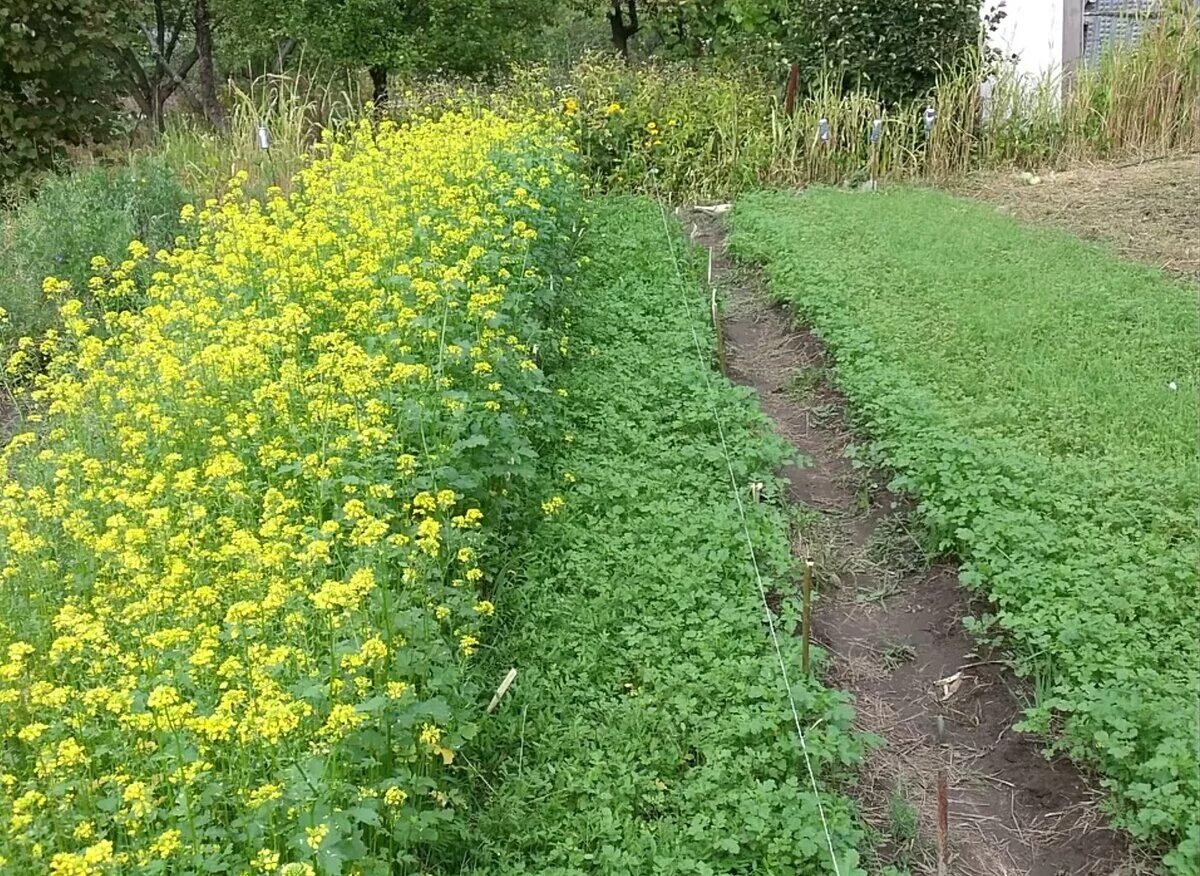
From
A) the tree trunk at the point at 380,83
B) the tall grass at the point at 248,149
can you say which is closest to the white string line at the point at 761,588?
the tall grass at the point at 248,149

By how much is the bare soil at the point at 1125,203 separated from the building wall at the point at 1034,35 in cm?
175

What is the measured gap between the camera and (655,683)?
352 centimetres

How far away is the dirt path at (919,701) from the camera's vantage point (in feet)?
9.80

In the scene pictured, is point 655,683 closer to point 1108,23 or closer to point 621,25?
point 1108,23

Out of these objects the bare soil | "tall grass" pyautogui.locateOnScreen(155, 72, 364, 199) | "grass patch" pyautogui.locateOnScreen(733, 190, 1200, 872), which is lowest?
"grass patch" pyautogui.locateOnScreen(733, 190, 1200, 872)

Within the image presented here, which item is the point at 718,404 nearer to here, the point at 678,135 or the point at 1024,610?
the point at 1024,610

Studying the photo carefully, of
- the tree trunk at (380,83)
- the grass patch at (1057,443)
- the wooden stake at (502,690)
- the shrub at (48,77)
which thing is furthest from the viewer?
the tree trunk at (380,83)

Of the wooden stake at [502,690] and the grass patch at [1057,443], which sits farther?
the wooden stake at [502,690]

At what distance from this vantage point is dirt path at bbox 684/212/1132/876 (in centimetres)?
299

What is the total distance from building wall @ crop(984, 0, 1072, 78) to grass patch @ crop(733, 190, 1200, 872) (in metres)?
4.19

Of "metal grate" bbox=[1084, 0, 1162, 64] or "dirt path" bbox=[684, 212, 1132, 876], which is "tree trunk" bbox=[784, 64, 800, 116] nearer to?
"metal grate" bbox=[1084, 0, 1162, 64]

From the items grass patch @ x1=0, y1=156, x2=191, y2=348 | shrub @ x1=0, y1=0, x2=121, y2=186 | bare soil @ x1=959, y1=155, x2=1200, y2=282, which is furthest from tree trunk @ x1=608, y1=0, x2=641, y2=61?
grass patch @ x1=0, y1=156, x2=191, y2=348

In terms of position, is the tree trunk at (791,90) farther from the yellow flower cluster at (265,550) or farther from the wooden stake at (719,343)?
the yellow flower cluster at (265,550)

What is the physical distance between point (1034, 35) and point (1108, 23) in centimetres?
77
